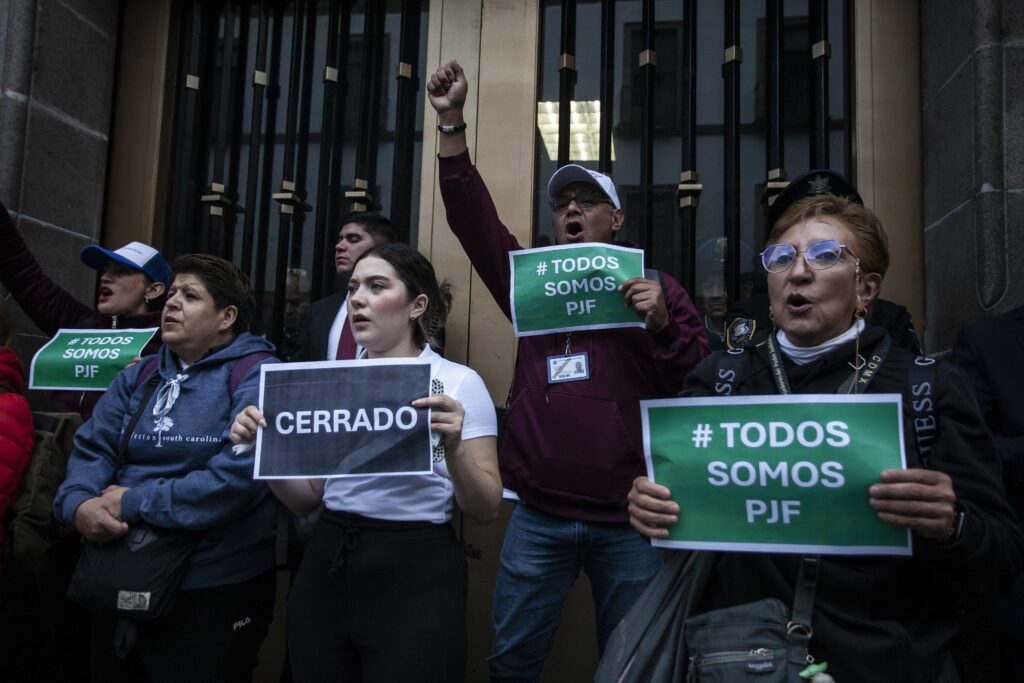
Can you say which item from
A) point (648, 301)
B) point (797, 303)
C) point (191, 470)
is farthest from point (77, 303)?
point (797, 303)

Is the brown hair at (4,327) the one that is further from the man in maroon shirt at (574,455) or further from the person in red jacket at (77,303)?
the man in maroon shirt at (574,455)

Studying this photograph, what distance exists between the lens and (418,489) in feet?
7.97

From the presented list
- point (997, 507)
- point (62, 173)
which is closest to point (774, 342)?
point (997, 507)

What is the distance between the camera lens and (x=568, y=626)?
12.6 ft

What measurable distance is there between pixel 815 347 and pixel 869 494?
393 mm

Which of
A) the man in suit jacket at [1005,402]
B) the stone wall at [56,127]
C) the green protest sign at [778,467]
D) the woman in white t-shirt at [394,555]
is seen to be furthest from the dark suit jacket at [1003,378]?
the stone wall at [56,127]

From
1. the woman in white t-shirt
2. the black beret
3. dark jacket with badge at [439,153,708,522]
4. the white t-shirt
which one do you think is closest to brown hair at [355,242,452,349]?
the woman in white t-shirt

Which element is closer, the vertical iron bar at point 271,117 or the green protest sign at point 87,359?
the green protest sign at point 87,359

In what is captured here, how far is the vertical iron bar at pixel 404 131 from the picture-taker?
431cm

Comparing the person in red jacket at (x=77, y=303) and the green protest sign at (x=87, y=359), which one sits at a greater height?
the person in red jacket at (x=77, y=303)

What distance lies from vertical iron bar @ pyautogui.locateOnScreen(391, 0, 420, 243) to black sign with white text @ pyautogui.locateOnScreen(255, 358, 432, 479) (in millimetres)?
2066

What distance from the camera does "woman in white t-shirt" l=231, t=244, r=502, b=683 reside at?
2.28m

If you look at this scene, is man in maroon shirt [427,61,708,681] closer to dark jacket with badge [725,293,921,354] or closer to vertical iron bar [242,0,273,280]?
dark jacket with badge [725,293,921,354]

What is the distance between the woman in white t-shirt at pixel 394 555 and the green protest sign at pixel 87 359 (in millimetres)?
1371
